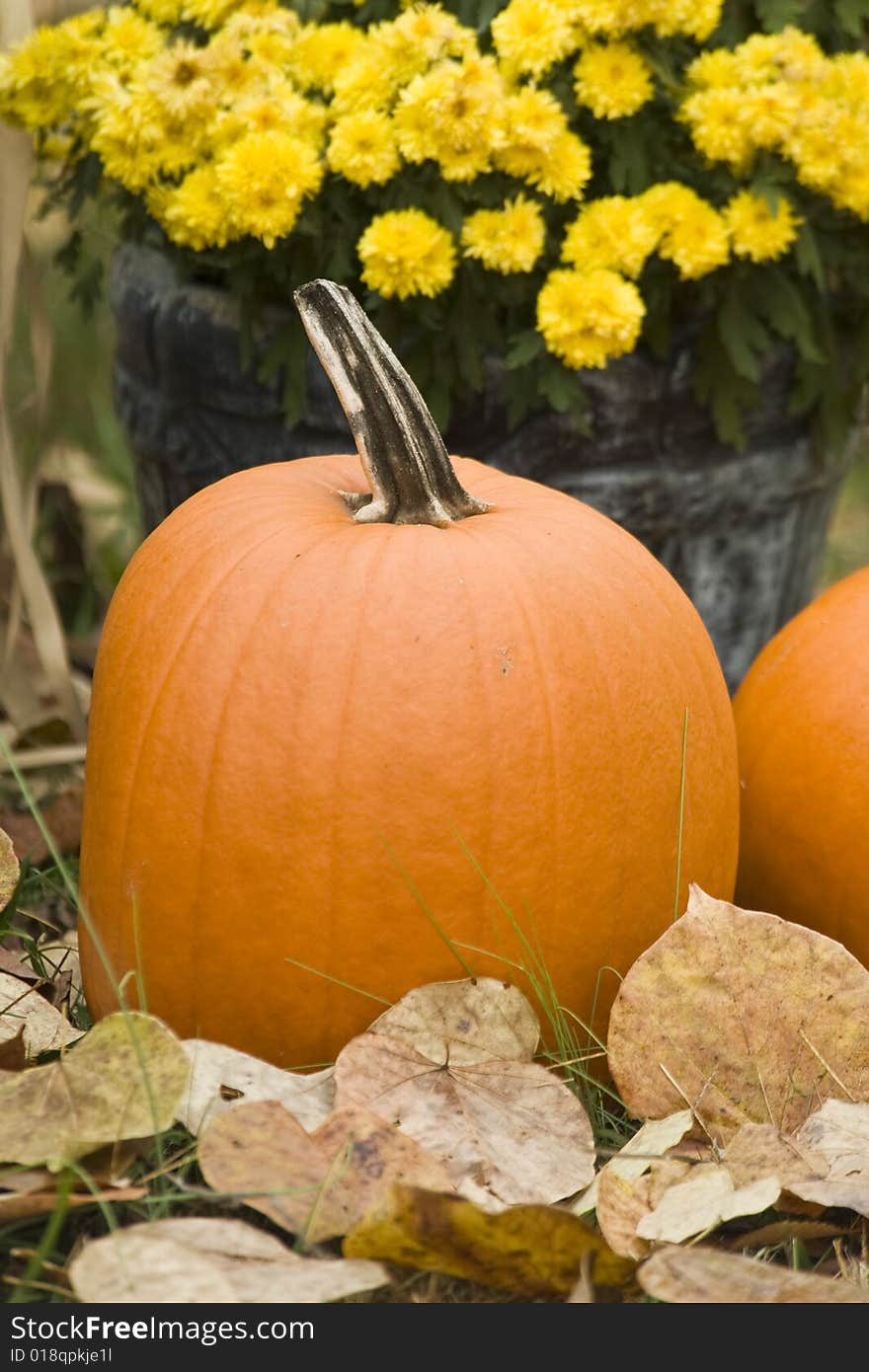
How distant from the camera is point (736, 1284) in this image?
3.20 ft

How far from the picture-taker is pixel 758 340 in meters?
1.85

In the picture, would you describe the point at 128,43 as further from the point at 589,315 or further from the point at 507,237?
the point at 589,315

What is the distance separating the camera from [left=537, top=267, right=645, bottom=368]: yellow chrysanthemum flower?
1.72m

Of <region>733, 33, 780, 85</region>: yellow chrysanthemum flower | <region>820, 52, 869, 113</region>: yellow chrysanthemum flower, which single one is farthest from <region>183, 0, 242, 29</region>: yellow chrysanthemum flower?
<region>820, 52, 869, 113</region>: yellow chrysanthemum flower

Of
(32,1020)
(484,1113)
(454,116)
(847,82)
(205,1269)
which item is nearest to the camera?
(205,1269)

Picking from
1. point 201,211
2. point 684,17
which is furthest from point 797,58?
point 201,211

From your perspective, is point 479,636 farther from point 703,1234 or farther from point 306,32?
point 306,32

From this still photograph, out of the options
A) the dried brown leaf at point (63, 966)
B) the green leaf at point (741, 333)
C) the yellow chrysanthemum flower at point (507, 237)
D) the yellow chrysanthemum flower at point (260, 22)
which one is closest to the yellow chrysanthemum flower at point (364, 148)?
the yellow chrysanthemum flower at point (507, 237)

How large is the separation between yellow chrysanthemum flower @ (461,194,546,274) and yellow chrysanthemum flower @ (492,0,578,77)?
17 cm

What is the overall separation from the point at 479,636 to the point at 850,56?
119 cm

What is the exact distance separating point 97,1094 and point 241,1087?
0.40 feet

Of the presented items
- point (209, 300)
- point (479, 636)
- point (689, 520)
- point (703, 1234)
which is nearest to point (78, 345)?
point (209, 300)

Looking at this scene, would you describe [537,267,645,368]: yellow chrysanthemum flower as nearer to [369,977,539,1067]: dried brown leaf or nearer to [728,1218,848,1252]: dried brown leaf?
[369,977,539,1067]: dried brown leaf

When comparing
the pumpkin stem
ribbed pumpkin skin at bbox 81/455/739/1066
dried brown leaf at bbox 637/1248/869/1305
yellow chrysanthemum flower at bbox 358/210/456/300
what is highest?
yellow chrysanthemum flower at bbox 358/210/456/300
